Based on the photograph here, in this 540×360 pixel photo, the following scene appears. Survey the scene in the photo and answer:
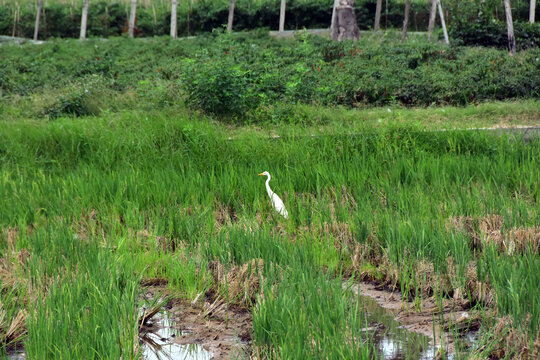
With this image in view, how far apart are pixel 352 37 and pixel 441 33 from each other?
3256mm

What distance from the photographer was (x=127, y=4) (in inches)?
1291

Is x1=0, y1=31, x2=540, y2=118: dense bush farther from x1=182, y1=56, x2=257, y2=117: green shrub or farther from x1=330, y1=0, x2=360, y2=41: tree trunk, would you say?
x1=330, y1=0, x2=360, y2=41: tree trunk

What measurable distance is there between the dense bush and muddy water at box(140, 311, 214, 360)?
18.2ft

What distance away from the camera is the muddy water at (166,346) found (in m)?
3.16

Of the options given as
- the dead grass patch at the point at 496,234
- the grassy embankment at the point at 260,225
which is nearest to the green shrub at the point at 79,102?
the grassy embankment at the point at 260,225

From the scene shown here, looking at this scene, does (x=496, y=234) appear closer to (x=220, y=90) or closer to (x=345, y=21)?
(x=220, y=90)

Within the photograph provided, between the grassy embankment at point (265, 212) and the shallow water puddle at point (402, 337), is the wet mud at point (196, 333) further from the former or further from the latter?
the shallow water puddle at point (402, 337)

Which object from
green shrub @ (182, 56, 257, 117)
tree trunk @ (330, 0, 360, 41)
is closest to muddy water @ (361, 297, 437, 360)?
green shrub @ (182, 56, 257, 117)

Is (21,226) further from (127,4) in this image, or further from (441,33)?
(127,4)

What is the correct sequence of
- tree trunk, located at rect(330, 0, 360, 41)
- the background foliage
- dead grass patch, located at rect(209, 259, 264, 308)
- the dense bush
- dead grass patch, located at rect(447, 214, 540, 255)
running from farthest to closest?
the background foliage, tree trunk, located at rect(330, 0, 360, 41), the dense bush, dead grass patch, located at rect(447, 214, 540, 255), dead grass patch, located at rect(209, 259, 264, 308)

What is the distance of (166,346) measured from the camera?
129 inches

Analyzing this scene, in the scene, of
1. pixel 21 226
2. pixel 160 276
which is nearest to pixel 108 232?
pixel 21 226

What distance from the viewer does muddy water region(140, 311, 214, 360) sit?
124 inches

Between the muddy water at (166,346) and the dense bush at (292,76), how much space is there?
18.2 feet
